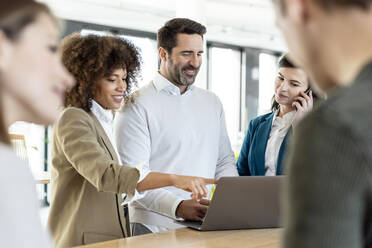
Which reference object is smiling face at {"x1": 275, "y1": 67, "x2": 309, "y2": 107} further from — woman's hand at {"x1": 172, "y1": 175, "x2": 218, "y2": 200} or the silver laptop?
woman's hand at {"x1": 172, "y1": 175, "x2": 218, "y2": 200}

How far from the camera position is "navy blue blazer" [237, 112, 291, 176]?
2.75 metres

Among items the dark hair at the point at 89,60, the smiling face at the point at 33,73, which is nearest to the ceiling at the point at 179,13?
the dark hair at the point at 89,60

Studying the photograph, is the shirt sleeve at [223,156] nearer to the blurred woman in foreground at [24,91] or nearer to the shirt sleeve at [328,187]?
the blurred woman in foreground at [24,91]

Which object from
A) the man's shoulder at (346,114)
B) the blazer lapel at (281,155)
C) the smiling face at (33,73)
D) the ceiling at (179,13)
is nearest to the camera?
the man's shoulder at (346,114)

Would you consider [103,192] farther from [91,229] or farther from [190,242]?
[190,242]

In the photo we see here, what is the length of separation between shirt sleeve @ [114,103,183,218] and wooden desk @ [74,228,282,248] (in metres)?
0.26

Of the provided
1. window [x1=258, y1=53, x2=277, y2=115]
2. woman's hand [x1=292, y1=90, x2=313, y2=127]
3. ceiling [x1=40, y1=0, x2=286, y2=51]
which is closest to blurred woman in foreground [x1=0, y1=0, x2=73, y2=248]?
woman's hand [x1=292, y1=90, x2=313, y2=127]

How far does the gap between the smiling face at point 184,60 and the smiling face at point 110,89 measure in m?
0.62

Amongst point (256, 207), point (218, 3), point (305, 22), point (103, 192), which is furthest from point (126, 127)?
point (218, 3)

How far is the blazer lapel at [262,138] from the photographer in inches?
108

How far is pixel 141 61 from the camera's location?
8.09 ft

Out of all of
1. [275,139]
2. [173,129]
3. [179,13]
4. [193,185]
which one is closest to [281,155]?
[275,139]

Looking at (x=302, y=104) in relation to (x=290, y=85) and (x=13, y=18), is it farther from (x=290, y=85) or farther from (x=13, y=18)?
(x=13, y=18)

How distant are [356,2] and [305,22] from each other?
0.07 metres
